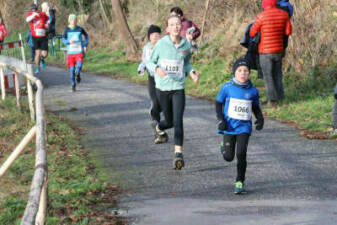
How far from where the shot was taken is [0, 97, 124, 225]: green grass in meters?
6.07

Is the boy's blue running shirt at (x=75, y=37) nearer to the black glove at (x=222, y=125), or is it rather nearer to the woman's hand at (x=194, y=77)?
the woman's hand at (x=194, y=77)

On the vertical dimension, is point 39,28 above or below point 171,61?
below

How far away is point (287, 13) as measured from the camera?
39.3 feet

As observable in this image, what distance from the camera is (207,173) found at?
770 centimetres

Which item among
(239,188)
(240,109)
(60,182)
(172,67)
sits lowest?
(60,182)

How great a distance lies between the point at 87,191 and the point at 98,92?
32.1ft

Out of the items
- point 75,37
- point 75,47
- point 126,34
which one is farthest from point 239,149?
point 126,34

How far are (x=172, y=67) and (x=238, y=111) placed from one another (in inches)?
60.9

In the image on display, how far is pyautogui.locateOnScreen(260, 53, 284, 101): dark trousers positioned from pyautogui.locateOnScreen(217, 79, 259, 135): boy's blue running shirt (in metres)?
5.49

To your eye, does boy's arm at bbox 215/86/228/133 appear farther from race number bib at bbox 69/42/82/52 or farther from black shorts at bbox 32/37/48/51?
black shorts at bbox 32/37/48/51

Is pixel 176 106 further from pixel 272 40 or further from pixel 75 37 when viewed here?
pixel 75 37

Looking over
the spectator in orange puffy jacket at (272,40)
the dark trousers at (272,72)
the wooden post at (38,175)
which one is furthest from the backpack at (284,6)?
the wooden post at (38,175)

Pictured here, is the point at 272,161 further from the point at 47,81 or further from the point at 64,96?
the point at 47,81

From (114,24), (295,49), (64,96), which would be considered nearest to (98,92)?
(64,96)
